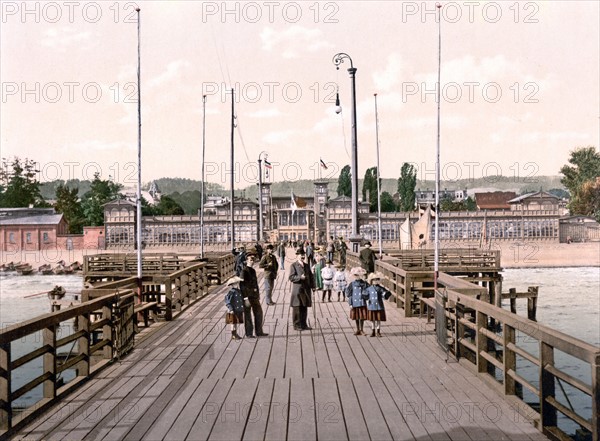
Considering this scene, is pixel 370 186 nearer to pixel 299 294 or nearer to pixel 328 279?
pixel 328 279

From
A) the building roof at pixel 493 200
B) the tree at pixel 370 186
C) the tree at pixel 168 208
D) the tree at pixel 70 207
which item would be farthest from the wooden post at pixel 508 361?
the building roof at pixel 493 200

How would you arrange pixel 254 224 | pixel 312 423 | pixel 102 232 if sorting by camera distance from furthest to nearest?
pixel 254 224 < pixel 102 232 < pixel 312 423

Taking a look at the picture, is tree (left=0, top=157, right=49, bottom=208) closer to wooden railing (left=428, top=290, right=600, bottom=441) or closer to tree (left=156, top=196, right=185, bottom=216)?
tree (left=156, top=196, right=185, bottom=216)

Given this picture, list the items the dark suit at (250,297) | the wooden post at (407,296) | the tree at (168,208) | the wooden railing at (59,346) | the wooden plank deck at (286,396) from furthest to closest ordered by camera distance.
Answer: the tree at (168,208)
the wooden post at (407,296)
the dark suit at (250,297)
the wooden railing at (59,346)
the wooden plank deck at (286,396)

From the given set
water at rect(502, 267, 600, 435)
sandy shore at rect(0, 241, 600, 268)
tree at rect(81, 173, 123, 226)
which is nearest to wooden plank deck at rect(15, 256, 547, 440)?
water at rect(502, 267, 600, 435)

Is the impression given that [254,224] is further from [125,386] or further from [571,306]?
[125,386]

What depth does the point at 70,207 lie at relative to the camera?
11044 cm

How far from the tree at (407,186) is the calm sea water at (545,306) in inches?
2032

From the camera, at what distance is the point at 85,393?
7.98 m

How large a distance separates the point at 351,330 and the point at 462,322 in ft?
13.4

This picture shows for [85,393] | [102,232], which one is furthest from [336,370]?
[102,232]

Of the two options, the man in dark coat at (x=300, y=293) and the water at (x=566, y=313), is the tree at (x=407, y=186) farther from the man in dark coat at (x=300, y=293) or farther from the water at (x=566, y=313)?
the man in dark coat at (x=300, y=293)

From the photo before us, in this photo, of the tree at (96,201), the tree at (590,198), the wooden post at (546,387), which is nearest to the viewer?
the wooden post at (546,387)

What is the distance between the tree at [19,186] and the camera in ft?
371
